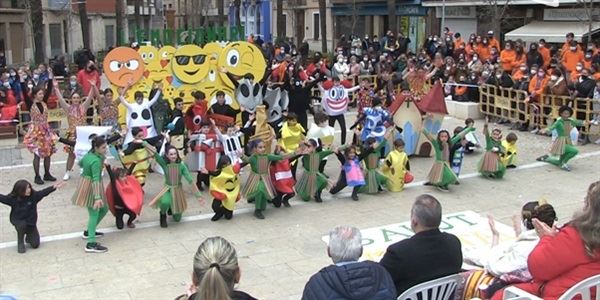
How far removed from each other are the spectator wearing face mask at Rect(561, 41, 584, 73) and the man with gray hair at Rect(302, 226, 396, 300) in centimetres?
1447

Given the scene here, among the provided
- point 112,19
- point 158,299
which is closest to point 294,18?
point 112,19

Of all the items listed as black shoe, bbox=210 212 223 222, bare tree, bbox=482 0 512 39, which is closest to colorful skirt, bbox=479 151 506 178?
black shoe, bbox=210 212 223 222

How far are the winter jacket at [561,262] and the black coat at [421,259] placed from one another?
554 millimetres

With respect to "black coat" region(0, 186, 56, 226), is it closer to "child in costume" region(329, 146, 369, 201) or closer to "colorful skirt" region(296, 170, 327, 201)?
"colorful skirt" region(296, 170, 327, 201)

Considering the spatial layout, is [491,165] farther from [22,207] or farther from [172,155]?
[22,207]

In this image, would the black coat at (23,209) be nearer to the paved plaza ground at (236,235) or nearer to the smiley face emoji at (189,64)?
the paved plaza ground at (236,235)

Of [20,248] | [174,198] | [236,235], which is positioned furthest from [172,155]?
[20,248]

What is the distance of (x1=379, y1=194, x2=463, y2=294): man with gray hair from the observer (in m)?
4.43

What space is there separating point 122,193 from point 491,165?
611 centimetres

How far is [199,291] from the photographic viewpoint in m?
3.44

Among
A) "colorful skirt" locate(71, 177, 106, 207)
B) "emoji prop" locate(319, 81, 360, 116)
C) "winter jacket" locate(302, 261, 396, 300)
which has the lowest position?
"colorful skirt" locate(71, 177, 106, 207)

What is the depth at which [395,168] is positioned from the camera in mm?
10656

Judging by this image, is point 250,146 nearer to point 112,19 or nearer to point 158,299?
point 158,299

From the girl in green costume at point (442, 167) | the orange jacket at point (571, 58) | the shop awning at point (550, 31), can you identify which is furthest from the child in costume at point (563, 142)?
the shop awning at point (550, 31)
